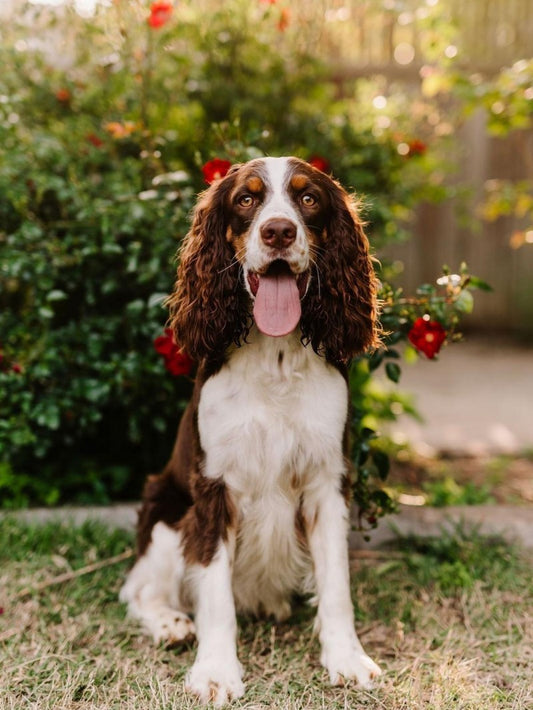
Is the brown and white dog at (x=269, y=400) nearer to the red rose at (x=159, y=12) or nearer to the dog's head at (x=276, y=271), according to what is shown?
the dog's head at (x=276, y=271)

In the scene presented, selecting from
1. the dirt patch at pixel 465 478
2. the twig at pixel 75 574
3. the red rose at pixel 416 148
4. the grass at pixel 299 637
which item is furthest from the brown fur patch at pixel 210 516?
the red rose at pixel 416 148

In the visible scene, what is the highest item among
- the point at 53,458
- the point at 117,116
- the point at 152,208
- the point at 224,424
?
the point at 117,116

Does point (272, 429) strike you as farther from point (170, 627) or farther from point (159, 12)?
point (159, 12)

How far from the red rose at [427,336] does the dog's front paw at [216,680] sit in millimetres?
1275

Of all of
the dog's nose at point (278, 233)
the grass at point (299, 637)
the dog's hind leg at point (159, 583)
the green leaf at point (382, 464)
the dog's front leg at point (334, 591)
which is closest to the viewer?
the dog's nose at point (278, 233)

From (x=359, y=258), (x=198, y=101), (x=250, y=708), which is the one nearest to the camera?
(x=250, y=708)

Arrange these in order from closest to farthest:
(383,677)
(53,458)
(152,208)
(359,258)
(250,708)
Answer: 1. (250,708)
2. (383,677)
3. (359,258)
4. (152,208)
5. (53,458)

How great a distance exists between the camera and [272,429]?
2.55 metres

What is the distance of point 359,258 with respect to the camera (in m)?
2.67

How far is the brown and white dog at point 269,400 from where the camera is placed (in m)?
2.50

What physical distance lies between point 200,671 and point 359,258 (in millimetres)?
1398

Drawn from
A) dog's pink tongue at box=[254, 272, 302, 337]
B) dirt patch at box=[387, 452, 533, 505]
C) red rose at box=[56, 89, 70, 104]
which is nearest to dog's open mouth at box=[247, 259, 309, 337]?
dog's pink tongue at box=[254, 272, 302, 337]

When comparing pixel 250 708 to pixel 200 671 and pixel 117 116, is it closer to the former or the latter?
pixel 200 671

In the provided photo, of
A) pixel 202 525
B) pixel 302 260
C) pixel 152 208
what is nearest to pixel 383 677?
pixel 202 525
